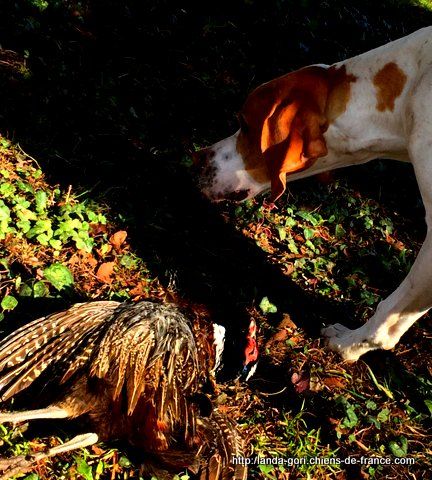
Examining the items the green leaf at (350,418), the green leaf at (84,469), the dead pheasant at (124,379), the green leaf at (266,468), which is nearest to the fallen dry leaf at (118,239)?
the dead pheasant at (124,379)

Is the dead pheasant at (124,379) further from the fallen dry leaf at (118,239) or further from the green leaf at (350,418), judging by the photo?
the fallen dry leaf at (118,239)

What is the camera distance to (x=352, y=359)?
9.77 ft

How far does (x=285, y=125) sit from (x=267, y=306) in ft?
3.57

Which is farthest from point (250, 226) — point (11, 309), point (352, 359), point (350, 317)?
point (11, 309)

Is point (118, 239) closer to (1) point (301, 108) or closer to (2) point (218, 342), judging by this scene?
(2) point (218, 342)

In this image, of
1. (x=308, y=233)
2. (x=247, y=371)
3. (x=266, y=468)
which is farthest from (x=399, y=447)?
(x=308, y=233)

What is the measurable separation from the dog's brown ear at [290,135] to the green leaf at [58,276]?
1196 millimetres

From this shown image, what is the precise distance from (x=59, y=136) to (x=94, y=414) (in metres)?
2.18

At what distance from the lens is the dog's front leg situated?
100 inches

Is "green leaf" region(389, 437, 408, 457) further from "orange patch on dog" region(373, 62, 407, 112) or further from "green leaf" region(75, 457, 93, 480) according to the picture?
"orange patch on dog" region(373, 62, 407, 112)

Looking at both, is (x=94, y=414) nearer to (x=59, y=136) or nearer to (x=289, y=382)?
(x=289, y=382)

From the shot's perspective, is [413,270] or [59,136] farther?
[59,136]

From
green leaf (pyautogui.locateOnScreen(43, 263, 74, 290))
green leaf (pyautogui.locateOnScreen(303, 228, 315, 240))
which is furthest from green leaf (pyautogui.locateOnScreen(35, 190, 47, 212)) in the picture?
green leaf (pyautogui.locateOnScreen(303, 228, 315, 240))

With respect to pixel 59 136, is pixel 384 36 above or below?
below
